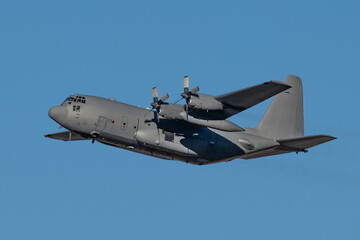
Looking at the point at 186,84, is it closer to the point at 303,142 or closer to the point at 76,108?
the point at 76,108

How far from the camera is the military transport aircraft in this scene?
1271 inches

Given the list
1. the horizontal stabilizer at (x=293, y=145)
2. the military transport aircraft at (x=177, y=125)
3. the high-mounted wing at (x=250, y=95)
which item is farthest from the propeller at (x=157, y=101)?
the horizontal stabilizer at (x=293, y=145)

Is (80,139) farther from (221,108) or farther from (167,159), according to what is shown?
(221,108)

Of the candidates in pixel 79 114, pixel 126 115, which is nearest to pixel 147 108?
pixel 126 115

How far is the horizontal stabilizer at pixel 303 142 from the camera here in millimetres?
33594

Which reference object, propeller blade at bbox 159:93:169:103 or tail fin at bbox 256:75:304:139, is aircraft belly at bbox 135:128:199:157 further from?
tail fin at bbox 256:75:304:139

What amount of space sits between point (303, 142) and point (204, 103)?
6.35 metres

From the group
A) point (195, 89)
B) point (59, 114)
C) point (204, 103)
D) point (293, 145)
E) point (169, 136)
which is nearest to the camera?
point (204, 103)

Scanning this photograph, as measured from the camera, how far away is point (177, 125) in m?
33.9

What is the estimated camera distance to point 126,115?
33.3m

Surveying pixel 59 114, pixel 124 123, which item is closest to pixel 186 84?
pixel 124 123

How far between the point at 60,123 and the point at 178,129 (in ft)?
20.0

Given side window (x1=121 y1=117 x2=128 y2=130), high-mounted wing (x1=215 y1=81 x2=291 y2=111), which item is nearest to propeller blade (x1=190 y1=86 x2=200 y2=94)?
high-mounted wing (x1=215 y1=81 x2=291 y2=111)

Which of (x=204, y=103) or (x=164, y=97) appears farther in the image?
(x=164, y=97)
